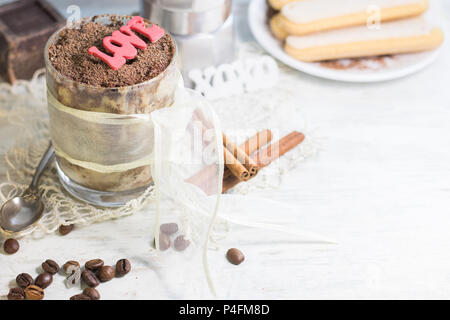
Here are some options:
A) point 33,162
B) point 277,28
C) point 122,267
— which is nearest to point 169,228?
point 122,267

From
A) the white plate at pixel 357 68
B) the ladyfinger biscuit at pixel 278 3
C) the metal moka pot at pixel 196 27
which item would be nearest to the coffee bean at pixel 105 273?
the metal moka pot at pixel 196 27

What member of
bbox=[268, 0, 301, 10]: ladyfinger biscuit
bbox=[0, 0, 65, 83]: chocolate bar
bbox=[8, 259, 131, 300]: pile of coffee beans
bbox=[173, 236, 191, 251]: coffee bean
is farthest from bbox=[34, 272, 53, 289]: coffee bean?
bbox=[268, 0, 301, 10]: ladyfinger biscuit

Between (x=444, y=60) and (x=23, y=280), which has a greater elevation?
(x=444, y=60)

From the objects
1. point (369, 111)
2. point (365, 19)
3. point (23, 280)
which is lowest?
point (23, 280)

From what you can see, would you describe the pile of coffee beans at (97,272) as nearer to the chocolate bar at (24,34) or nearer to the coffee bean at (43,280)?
the coffee bean at (43,280)

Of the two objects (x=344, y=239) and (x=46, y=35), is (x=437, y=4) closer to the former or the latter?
(x=344, y=239)

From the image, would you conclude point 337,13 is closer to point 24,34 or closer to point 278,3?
point 278,3

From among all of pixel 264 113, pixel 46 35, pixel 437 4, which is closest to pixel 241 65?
pixel 264 113

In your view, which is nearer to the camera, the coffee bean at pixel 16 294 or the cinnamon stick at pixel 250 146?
the coffee bean at pixel 16 294
